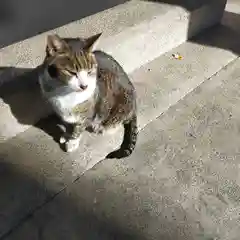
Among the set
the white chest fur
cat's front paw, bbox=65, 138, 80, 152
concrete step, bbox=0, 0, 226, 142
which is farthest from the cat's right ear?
cat's front paw, bbox=65, 138, 80, 152

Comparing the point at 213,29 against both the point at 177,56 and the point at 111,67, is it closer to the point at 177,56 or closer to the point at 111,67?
the point at 177,56

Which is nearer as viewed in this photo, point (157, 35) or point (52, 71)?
point (52, 71)

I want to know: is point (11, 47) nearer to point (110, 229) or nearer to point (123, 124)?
point (123, 124)

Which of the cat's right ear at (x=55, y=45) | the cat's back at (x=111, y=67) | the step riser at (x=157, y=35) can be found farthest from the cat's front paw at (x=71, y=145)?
the step riser at (x=157, y=35)

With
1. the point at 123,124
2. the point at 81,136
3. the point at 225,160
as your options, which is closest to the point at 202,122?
the point at 225,160

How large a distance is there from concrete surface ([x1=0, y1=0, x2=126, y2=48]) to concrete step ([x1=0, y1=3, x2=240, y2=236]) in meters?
0.57

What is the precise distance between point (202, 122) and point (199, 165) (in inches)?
16.4

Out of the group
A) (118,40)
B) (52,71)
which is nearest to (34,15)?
(118,40)

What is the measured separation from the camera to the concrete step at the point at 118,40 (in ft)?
7.25

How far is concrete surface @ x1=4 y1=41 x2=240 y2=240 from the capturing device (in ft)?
6.05

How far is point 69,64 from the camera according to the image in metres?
1.82

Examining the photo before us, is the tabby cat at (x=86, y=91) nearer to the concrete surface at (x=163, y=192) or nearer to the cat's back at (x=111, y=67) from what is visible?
the cat's back at (x=111, y=67)

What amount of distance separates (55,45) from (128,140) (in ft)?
2.43

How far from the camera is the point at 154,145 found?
2354mm
